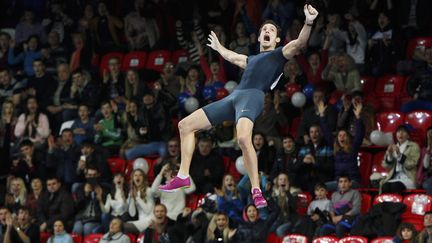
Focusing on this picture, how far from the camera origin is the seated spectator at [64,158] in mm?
21562

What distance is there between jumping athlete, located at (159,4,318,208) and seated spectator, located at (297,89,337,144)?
5.73 m

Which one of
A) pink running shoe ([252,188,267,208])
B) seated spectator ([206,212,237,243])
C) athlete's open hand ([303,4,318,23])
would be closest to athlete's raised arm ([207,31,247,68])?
athlete's open hand ([303,4,318,23])

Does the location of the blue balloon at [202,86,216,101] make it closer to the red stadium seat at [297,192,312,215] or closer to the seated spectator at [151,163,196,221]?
the seated spectator at [151,163,196,221]

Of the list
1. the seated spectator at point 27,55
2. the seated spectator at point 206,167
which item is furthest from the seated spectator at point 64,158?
the seated spectator at point 27,55

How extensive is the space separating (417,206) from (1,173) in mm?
7356

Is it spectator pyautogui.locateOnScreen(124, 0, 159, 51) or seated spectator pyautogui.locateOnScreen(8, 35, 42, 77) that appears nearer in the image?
spectator pyautogui.locateOnScreen(124, 0, 159, 51)

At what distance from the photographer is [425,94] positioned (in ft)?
66.2

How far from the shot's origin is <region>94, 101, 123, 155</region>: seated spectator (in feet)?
72.3

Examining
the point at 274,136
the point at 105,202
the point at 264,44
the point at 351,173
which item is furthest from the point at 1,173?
the point at 264,44

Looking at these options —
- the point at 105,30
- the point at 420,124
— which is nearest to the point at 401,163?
the point at 420,124

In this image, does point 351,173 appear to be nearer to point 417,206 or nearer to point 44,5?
point 417,206

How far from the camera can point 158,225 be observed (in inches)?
771

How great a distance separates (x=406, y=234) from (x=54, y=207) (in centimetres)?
616

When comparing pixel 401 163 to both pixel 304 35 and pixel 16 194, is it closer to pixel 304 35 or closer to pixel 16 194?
pixel 304 35
